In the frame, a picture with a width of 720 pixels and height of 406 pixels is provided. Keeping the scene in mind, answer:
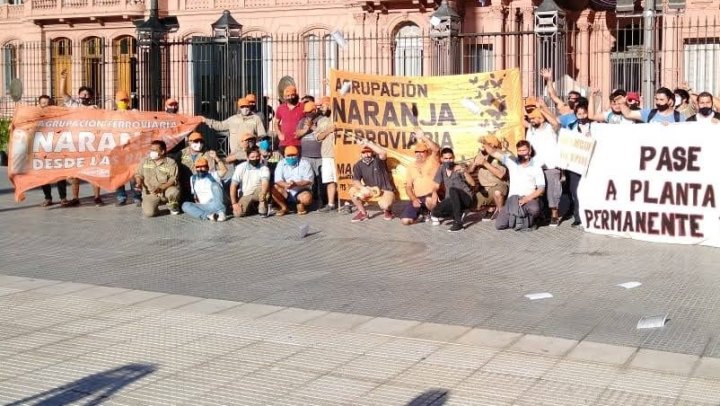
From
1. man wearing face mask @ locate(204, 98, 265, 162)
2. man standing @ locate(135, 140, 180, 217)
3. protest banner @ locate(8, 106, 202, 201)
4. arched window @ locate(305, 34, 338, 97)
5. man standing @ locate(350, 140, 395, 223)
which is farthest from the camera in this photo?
arched window @ locate(305, 34, 338, 97)

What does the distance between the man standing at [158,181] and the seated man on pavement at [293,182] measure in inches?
55.3

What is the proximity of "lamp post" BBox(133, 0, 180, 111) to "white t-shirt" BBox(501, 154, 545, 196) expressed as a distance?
832cm

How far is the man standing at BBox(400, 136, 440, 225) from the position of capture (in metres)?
13.5

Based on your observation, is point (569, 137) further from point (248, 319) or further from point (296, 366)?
point (296, 366)

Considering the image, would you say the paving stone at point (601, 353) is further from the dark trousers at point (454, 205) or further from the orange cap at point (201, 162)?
the orange cap at point (201, 162)

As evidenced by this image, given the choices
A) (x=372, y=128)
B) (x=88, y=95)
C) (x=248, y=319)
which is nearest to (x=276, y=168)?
(x=372, y=128)

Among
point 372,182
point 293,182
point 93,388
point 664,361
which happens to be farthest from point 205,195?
point 664,361

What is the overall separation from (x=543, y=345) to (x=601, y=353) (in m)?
0.41

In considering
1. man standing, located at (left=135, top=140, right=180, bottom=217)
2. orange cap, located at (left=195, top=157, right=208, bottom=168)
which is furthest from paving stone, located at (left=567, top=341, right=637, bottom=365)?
man standing, located at (left=135, top=140, right=180, bottom=217)

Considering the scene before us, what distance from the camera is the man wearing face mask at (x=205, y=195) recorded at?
14.3 m

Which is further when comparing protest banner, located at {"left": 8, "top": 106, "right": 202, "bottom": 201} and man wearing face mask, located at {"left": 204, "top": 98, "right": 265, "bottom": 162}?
protest banner, located at {"left": 8, "top": 106, "right": 202, "bottom": 201}

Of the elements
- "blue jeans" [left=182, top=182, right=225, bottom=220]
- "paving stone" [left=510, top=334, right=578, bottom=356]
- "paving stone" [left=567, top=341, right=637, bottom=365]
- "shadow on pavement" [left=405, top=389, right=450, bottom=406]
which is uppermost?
"blue jeans" [left=182, top=182, right=225, bottom=220]

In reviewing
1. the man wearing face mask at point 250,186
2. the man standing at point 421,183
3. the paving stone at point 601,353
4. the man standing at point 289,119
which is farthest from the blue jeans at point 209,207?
the paving stone at point 601,353

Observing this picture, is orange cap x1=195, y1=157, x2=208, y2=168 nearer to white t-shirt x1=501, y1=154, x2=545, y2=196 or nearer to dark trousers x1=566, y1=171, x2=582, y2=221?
white t-shirt x1=501, y1=154, x2=545, y2=196
